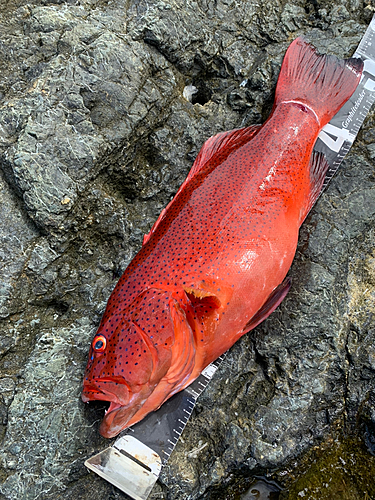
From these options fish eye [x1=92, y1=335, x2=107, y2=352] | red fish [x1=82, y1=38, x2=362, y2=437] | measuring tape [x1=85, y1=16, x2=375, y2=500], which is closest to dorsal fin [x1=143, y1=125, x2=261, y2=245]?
red fish [x1=82, y1=38, x2=362, y2=437]

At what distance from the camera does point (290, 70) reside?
3523 millimetres

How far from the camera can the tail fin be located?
3.43 metres

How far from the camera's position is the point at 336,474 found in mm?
2967

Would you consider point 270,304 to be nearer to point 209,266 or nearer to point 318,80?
point 209,266

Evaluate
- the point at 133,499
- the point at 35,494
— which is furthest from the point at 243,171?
the point at 35,494

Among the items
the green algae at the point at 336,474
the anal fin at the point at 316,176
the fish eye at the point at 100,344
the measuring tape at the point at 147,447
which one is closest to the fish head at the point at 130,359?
the fish eye at the point at 100,344

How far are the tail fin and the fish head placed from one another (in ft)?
7.20

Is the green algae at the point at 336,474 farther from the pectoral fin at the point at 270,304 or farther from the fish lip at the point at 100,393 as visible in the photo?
the fish lip at the point at 100,393

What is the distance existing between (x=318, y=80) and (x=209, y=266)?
2.09 meters

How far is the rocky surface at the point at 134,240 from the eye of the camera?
9.26 ft

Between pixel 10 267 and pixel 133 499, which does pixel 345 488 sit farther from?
pixel 10 267

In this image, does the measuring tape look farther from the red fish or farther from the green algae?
the green algae

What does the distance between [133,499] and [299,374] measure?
4.94 ft

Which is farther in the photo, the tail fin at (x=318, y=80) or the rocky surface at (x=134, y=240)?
the tail fin at (x=318, y=80)
